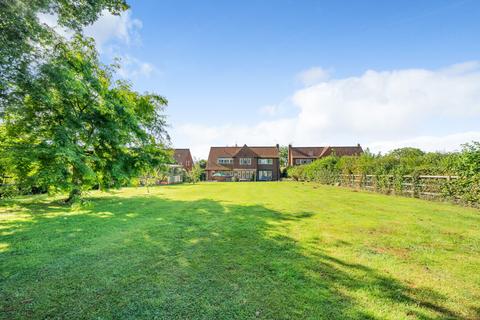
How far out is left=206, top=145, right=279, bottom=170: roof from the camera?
48653mm

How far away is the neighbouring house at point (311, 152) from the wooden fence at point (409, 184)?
3670 centimetres

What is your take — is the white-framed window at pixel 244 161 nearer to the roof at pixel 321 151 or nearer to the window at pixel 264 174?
the window at pixel 264 174

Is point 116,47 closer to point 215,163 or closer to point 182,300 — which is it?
point 182,300

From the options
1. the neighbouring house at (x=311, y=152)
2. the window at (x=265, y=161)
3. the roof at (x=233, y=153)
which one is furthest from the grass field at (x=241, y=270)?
the neighbouring house at (x=311, y=152)

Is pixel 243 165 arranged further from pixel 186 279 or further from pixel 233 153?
pixel 186 279

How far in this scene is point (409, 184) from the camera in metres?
14.9

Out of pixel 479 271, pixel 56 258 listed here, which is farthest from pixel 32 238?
pixel 479 271

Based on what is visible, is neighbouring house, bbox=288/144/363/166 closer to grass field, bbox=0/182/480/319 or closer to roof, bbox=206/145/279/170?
roof, bbox=206/145/279/170

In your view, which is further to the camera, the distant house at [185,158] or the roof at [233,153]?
the distant house at [185,158]

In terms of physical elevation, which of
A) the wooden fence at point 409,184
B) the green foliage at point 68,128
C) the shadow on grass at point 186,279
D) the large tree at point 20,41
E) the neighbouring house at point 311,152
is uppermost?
the neighbouring house at point 311,152

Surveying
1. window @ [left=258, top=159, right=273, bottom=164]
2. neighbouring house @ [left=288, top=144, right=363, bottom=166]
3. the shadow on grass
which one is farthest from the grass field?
neighbouring house @ [left=288, top=144, right=363, bottom=166]

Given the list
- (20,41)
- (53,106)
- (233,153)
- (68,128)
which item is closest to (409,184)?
(68,128)

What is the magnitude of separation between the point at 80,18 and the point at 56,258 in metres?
5.75

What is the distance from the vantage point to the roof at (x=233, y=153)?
160 ft
